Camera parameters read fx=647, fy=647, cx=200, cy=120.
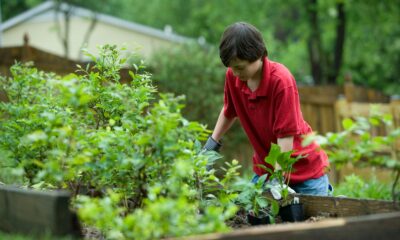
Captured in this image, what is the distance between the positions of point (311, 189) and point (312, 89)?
29.8 feet

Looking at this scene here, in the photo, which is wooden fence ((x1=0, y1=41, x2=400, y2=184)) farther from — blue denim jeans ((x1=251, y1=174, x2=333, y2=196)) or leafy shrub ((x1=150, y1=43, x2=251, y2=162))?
blue denim jeans ((x1=251, y1=174, x2=333, y2=196))

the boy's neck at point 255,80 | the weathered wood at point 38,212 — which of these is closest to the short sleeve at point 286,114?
the boy's neck at point 255,80

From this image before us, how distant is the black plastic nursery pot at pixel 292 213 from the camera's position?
10.9ft

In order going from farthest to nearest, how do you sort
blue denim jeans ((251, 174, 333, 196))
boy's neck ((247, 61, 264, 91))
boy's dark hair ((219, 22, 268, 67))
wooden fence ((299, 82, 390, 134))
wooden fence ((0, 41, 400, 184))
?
1. wooden fence ((299, 82, 390, 134))
2. wooden fence ((0, 41, 400, 184))
3. blue denim jeans ((251, 174, 333, 196))
4. boy's neck ((247, 61, 264, 91))
5. boy's dark hair ((219, 22, 268, 67))

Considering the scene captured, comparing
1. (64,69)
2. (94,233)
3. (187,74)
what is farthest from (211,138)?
(187,74)

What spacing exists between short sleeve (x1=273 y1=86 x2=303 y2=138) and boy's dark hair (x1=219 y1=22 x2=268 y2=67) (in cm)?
26

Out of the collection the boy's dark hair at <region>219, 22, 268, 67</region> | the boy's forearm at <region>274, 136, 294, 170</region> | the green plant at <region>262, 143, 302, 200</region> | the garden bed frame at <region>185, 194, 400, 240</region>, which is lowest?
the garden bed frame at <region>185, 194, 400, 240</region>

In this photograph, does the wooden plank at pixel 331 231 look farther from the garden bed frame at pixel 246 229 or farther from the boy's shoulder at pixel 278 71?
the boy's shoulder at pixel 278 71

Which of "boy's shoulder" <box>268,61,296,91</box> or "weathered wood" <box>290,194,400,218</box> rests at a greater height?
"boy's shoulder" <box>268,61,296,91</box>

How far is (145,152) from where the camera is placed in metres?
2.74

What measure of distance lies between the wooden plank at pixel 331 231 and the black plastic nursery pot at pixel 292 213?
87 centimetres

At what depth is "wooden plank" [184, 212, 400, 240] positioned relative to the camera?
2.27 meters

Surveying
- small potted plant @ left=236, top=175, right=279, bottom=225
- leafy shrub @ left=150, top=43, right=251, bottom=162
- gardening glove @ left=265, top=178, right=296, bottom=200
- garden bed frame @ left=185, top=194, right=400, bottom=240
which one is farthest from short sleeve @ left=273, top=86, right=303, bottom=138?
leafy shrub @ left=150, top=43, right=251, bottom=162

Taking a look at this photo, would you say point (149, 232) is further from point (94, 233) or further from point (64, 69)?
point (64, 69)
